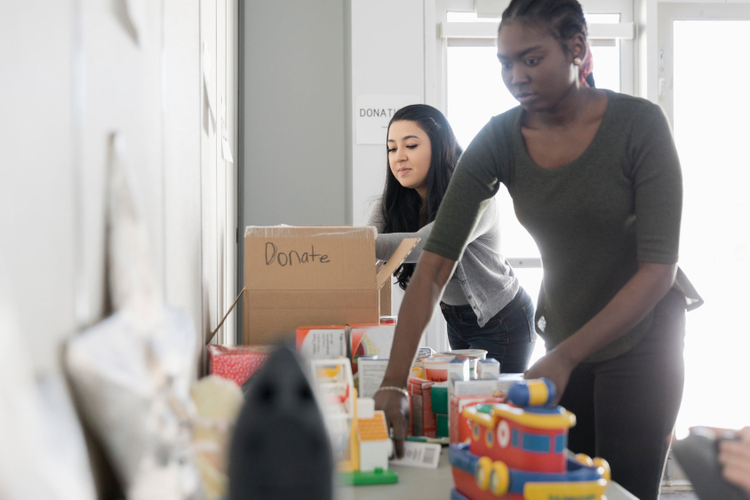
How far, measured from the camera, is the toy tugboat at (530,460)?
663mm

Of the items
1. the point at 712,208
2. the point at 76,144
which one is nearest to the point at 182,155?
the point at 76,144

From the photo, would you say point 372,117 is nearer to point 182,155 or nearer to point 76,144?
point 182,155

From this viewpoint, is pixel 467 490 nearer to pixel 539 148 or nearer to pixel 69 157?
pixel 69 157

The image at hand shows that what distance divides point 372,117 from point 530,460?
244 cm

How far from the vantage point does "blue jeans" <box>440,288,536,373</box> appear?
1959mm

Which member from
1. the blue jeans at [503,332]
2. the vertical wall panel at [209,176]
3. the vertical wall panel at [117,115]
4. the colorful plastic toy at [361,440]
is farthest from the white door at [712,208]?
the vertical wall panel at [117,115]

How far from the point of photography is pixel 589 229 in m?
1.19

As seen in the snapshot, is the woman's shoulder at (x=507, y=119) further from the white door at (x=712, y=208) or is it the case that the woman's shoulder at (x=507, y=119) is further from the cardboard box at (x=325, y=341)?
the white door at (x=712, y=208)

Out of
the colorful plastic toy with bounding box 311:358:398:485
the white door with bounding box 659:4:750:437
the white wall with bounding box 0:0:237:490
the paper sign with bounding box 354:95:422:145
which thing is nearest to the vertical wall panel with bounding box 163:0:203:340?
the white wall with bounding box 0:0:237:490

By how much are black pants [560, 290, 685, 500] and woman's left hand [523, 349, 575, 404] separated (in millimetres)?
232

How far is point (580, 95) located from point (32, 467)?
43.0 inches

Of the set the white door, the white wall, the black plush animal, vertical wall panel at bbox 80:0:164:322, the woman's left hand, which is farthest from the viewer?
the white door

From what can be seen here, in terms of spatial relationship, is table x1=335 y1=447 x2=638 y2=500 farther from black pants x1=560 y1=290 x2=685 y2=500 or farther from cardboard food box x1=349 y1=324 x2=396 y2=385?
cardboard food box x1=349 y1=324 x2=396 y2=385

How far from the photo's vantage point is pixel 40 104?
1.54 ft
